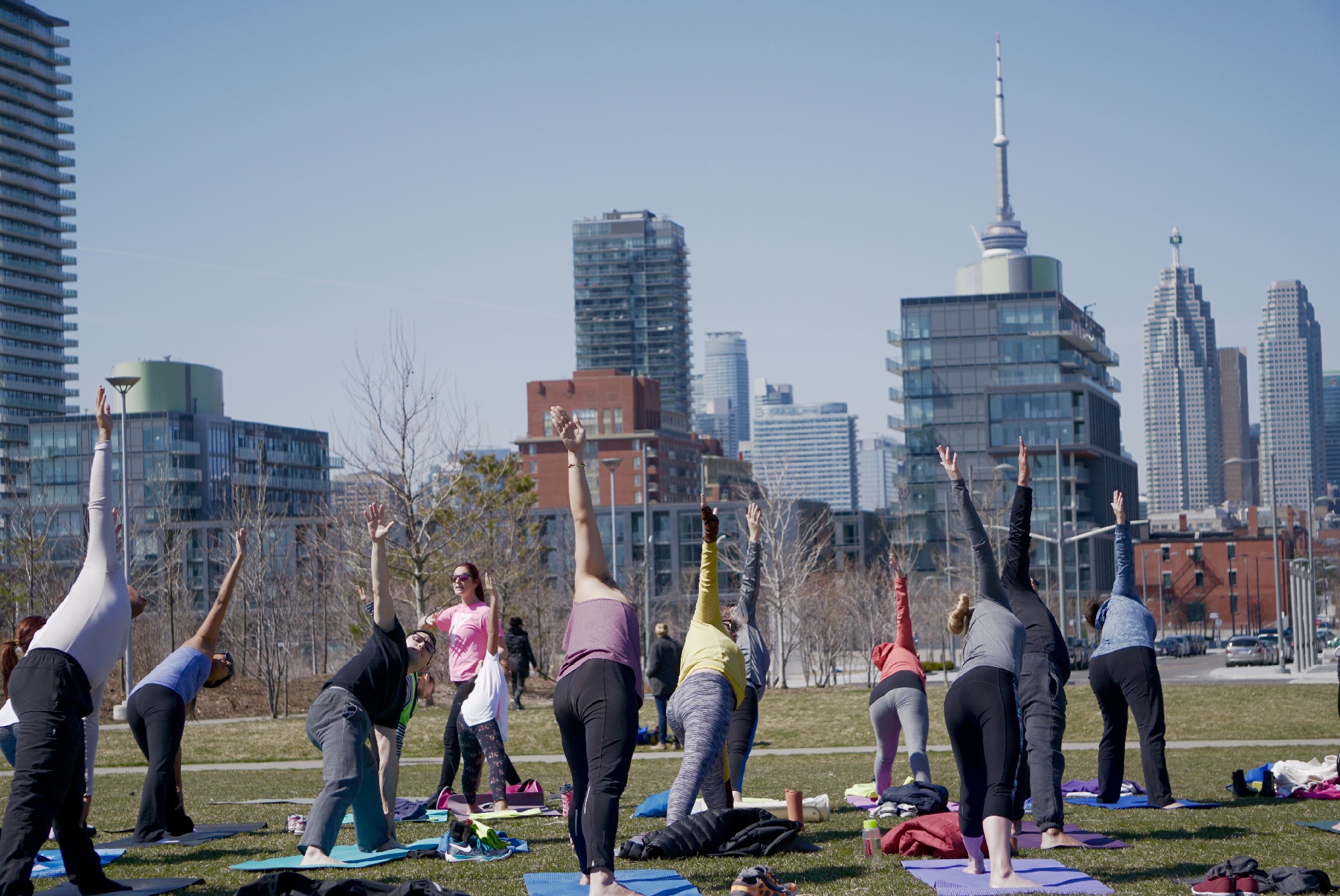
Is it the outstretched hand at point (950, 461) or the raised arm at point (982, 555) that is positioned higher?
the outstretched hand at point (950, 461)

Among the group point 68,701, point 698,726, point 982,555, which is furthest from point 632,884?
point 68,701

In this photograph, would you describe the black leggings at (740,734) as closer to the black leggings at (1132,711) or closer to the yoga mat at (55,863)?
the black leggings at (1132,711)

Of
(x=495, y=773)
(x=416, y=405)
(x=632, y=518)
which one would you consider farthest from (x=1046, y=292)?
(x=495, y=773)

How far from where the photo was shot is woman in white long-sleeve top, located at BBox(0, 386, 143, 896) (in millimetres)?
7152

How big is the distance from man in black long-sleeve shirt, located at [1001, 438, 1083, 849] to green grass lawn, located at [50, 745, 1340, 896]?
1.16 feet

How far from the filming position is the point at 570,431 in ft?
24.6

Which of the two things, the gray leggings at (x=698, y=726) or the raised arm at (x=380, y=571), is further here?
the gray leggings at (x=698, y=726)

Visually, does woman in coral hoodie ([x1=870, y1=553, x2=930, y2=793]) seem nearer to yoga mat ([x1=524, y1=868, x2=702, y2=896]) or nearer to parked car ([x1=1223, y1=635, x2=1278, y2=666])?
yoga mat ([x1=524, y1=868, x2=702, y2=896])

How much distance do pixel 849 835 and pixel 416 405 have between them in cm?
2478

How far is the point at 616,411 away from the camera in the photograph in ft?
579

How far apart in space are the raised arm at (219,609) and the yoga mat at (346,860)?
167cm

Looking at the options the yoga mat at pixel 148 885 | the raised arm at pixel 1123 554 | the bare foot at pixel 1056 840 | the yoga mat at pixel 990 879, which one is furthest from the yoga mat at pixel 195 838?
the raised arm at pixel 1123 554

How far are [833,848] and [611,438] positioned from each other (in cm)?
16229

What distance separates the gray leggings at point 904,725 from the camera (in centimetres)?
1128
